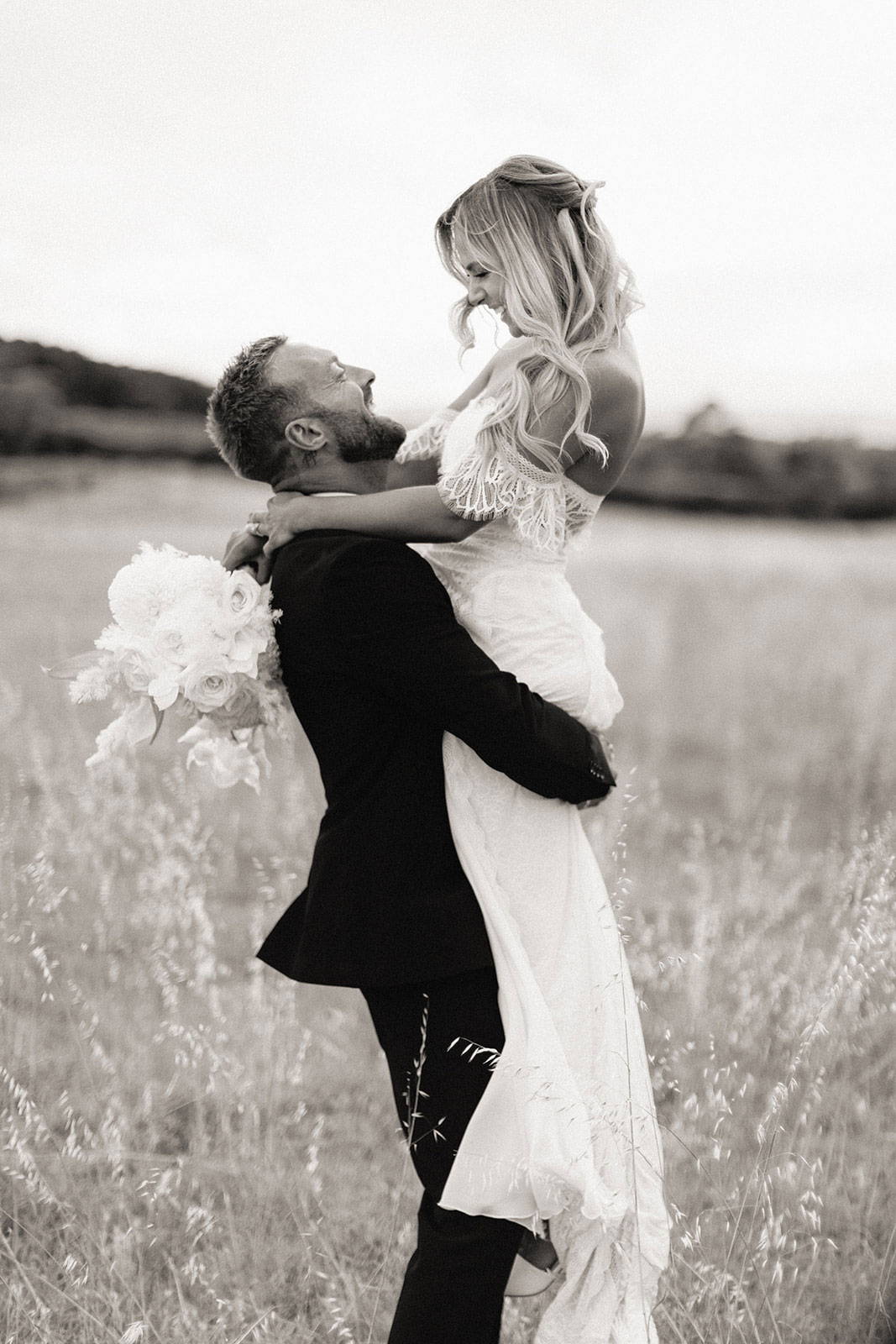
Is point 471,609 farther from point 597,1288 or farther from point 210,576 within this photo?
point 597,1288

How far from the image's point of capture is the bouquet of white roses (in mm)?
2121

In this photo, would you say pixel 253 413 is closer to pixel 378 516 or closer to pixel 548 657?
pixel 378 516

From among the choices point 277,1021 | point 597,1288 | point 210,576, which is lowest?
point 277,1021

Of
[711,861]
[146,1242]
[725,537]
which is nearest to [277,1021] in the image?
[146,1242]

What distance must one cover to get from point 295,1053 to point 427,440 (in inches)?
88.7

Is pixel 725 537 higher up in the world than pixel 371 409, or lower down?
lower down

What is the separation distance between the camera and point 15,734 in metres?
4.66

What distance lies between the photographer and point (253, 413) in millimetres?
2289

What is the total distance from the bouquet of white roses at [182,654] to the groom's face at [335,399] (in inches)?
15.1

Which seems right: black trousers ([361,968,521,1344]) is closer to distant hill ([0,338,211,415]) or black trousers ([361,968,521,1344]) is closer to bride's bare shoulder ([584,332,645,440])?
bride's bare shoulder ([584,332,645,440])

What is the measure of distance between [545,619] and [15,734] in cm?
317

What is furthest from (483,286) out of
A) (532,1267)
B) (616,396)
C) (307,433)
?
(532,1267)

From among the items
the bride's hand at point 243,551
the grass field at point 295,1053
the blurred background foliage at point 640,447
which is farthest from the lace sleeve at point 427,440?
the blurred background foliage at point 640,447

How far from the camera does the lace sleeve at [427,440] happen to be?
8.76ft
